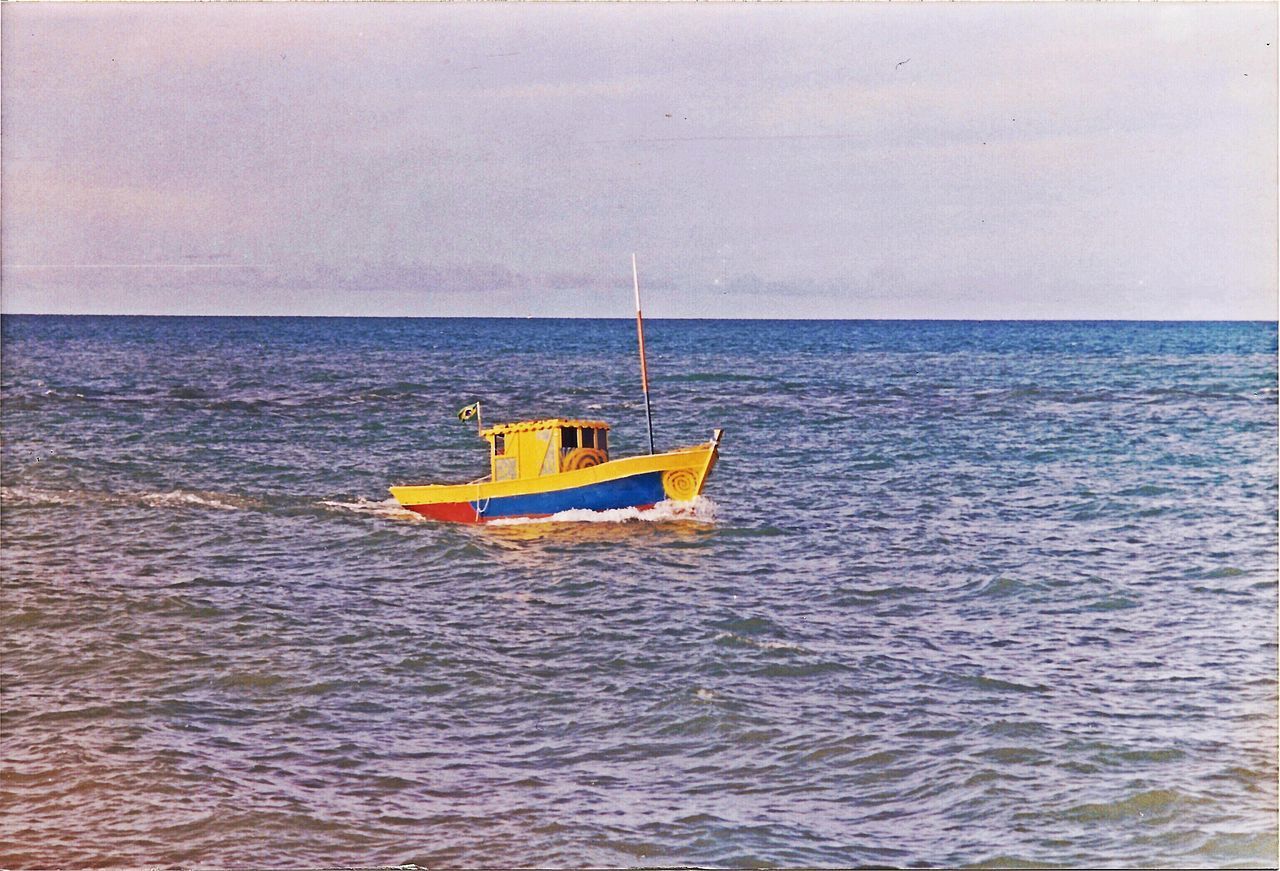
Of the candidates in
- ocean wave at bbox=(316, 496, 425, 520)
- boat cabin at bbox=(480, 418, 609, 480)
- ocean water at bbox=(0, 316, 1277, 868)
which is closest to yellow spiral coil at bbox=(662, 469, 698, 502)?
ocean water at bbox=(0, 316, 1277, 868)

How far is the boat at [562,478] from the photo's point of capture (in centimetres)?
3139

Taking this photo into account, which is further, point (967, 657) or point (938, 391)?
point (938, 391)

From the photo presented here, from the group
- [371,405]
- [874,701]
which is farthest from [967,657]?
[371,405]

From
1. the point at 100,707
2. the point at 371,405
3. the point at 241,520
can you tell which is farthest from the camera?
the point at 371,405

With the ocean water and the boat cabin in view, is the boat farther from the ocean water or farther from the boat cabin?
the ocean water

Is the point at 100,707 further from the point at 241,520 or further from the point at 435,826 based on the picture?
the point at 241,520

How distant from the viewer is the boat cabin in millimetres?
31859

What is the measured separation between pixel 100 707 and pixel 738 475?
84.2 ft

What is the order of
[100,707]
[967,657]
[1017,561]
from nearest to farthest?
[100,707] → [967,657] → [1017,561]

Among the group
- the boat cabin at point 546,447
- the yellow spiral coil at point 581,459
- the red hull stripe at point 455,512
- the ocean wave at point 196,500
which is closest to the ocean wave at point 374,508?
the red hull stripe at point 455,512

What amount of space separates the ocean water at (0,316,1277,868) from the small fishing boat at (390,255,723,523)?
2.05 feet

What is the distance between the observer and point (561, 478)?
3150 centimetres

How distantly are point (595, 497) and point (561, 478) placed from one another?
2.90 ft

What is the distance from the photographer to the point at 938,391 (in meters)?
79.0
